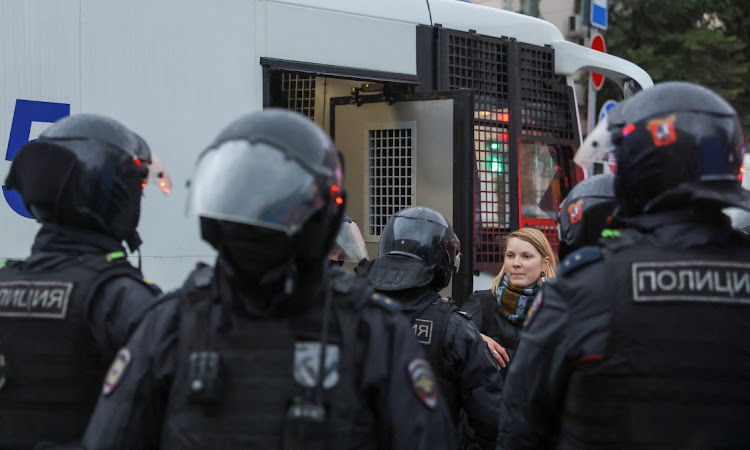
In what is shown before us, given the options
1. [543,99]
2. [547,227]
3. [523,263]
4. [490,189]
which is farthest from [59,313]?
[543,99]

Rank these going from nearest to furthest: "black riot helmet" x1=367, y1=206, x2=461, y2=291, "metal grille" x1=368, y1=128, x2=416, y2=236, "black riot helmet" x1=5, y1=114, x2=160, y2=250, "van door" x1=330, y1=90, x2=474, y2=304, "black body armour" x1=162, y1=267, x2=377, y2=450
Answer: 1. "black body armour" x1=162, y1=267, x2=377, y2=450
2. "black riot helmet" x1=5, y1=114, x2=160, y2=250
3. "black riot helmet" x1=367, y1=206, x2=461, y2=291
4. "van door" x1=330, y1=90, x2=474, y2=304
5. "metal grille" x1=368, y1=128, x2=416, y2=236

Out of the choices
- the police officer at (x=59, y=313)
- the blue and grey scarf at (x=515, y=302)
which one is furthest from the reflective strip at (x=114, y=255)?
the blue and grey scarf at (x=515, y=302)

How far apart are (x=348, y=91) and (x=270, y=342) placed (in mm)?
4928

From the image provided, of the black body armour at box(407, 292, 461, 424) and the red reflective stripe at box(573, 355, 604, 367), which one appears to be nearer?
the red reflective stripe at box(573, 355, 604, 367)

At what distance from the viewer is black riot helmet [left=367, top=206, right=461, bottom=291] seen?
3.93m

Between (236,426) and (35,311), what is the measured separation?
0.86m

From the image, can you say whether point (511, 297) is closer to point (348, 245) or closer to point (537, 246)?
point (537, 246)

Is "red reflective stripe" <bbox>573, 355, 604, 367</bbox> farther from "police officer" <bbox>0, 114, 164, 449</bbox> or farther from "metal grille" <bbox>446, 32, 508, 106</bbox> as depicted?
"metal grille" <bbox>446, 32, 508, 106</bbox>

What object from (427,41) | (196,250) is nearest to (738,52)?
(427,41)

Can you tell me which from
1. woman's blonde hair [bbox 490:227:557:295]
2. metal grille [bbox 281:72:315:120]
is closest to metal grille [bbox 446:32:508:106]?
metal grille [bbox 281:72:315:120]

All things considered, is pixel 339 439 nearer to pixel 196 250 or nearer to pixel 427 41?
pixel 196 250

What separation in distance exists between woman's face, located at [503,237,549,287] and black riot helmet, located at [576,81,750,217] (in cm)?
223

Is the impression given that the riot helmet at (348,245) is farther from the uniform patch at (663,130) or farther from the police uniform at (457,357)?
the uniform patch at (663,130)

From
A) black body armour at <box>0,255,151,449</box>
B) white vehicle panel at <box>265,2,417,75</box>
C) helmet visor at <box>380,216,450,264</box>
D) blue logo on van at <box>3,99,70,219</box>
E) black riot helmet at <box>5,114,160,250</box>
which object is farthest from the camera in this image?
white vehicle panel at <box>265,2,417,75</box>
